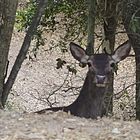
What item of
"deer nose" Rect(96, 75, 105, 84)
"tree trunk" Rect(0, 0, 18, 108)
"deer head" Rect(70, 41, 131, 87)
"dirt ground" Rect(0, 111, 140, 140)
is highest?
"tree trunk" Rect(0, 0, 18, 108)

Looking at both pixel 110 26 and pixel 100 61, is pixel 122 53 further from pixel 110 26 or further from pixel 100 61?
pixel 110 26

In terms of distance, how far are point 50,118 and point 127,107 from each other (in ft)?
17.6

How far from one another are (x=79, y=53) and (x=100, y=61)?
49cm

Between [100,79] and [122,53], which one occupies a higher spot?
[122,53]

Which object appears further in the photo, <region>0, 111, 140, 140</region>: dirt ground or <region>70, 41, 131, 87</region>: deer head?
<region>70, 41, 131, 87</region>: deer head

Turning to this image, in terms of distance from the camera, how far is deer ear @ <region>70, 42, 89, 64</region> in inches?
333

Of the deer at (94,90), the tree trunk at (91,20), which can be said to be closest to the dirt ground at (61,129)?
the deer at (94,90)

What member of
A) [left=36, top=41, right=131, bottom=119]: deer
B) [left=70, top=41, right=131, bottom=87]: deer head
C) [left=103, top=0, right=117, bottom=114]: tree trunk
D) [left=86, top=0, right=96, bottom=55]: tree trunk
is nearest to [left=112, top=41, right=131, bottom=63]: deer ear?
[left=70, top=41, right=131, bottom=87]: deer head

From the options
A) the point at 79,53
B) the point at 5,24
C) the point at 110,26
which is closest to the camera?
the point at 5,24

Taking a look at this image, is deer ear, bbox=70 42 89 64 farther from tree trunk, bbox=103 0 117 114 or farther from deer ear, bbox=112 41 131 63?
tree trunk, bbox=103 0 117 114

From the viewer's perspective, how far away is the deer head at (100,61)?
7891mm

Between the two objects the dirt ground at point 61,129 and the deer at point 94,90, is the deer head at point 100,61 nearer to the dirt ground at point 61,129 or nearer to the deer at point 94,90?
the deer at point 94,90

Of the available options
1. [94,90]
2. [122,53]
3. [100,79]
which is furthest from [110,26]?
[100,79]

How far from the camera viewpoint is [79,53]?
28.0ft
